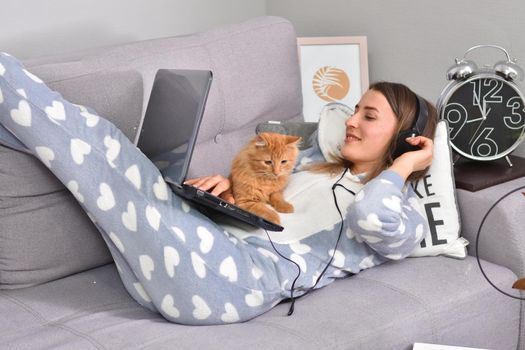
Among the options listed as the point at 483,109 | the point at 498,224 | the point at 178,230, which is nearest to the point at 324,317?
the point at 178,230

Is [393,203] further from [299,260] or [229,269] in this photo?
[229,269]

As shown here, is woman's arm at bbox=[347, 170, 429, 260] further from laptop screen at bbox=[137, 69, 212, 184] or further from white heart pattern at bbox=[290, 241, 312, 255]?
laptop screen at bbox=[137, 69, 212, 184]

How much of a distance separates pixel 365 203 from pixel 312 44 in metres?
1.33

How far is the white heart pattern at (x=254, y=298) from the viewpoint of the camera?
1646 mm

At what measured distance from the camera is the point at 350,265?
6.03 ft

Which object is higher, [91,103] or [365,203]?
[91,103]

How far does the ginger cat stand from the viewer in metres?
1.85

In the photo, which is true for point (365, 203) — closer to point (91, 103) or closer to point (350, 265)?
point (350, 265)

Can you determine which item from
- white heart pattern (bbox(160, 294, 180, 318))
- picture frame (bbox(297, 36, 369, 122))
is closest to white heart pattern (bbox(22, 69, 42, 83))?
white heart pattern (bbox(160, 294, 180, 318))

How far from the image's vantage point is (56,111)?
162cm

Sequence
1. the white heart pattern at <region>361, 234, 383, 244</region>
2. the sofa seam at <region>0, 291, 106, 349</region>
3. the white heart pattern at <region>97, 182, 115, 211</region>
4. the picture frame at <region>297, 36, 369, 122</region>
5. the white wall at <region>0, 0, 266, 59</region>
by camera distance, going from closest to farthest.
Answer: the sofa seam at <region>0, 291, 106, 349</region>, the white heart pattern at <region>97, 182, 115, 211</region>, the white heart pattern at <region>361, 234, 383, 244</region>, the white wall at <region>0, 0, 266, 59</region>, the picture frame at <region>297, 36, 369, 122</region>

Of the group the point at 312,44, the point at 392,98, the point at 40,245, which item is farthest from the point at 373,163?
the point at 312,44

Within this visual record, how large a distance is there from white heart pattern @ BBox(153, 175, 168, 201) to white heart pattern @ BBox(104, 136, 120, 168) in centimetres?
10

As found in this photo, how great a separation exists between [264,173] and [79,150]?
48cm
